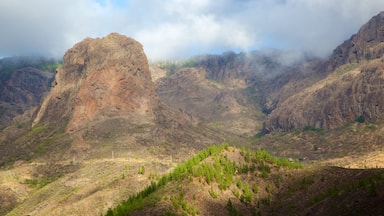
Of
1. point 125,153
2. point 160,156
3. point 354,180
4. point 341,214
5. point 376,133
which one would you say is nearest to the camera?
point 341,214

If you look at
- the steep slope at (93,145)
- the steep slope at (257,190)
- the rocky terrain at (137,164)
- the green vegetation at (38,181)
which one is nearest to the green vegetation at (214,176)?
the steep slope at (257,190)

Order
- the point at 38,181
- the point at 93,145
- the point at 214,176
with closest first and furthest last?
the point at 214,176 < the point at 38,181 < the point at 93,145

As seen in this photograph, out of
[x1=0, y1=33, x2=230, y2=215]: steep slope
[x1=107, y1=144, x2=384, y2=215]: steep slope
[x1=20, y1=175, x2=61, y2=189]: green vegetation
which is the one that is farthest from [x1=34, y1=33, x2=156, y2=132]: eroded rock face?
[x1=107, y1=144, x2=384, y2=215]: steep slope

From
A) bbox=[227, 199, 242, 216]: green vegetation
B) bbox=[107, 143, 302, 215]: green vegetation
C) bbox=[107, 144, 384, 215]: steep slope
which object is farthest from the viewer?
bbox=[107, 143, 302, 215]: green vegetation

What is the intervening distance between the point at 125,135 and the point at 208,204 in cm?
11468

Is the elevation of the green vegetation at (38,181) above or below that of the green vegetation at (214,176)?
below

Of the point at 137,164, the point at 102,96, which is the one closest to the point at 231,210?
the point at 137,164

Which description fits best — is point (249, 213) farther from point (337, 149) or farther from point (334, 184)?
point (337, 149)

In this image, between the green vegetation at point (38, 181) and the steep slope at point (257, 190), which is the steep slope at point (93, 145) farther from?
the steep slope at point (257, 190)

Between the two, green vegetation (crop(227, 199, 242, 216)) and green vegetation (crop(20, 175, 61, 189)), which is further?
green vegetation (crop(20, 175, 61, 189))

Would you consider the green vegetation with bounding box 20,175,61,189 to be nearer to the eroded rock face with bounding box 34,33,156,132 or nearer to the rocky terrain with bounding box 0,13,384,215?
the rocky terrain with bounding box 0,13,384,215

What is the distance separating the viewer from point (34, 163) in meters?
142

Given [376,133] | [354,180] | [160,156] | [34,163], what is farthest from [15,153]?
[376,133]

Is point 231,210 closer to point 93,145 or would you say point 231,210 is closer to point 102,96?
point 93,145
